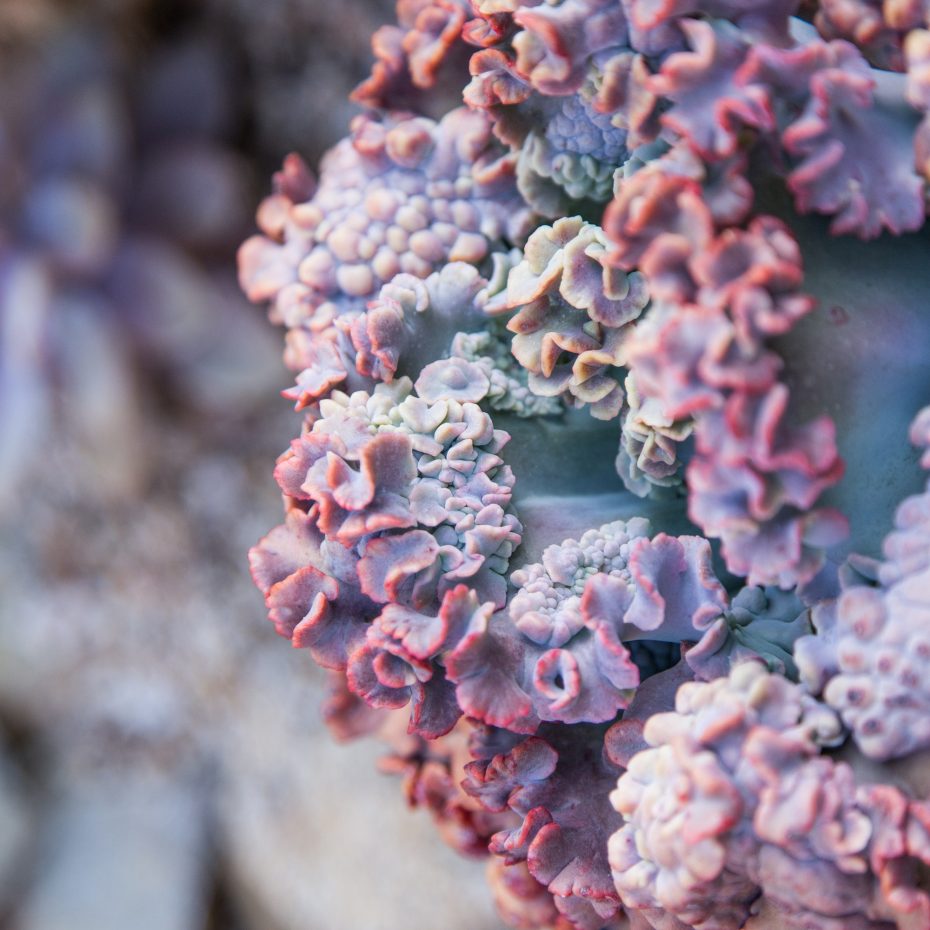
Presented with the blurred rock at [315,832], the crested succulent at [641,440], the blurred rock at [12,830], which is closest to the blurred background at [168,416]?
the blurred rock at [315,832]

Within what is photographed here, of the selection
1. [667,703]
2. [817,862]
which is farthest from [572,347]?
[817,862]

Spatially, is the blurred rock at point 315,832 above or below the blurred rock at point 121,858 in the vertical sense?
above

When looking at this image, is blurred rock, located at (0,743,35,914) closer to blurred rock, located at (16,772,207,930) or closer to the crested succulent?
blurred rock, located at (16,772,207,930)

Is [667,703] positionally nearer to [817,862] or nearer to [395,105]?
[817,862]

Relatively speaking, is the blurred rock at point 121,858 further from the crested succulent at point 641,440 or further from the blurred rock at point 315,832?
the crested succulent at point 641,440

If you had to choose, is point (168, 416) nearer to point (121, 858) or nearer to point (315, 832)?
point (315, 832)

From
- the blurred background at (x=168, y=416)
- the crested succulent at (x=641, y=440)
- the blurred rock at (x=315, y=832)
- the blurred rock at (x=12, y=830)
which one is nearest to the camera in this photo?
the crested succulent at (x=641, y=440)

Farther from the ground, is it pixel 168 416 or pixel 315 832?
pixel 168 416

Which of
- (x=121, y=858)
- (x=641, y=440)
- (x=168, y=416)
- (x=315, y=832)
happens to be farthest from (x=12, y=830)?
(x=641, y=440)
